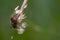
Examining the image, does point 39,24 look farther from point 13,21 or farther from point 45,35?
point 13,21

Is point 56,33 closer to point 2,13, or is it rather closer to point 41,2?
point 41,2

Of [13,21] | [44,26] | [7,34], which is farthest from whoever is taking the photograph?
[44,26]

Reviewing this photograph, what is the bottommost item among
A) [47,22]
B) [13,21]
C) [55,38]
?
[13,21]

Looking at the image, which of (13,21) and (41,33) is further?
(41,33)

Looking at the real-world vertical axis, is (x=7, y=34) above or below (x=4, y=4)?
below

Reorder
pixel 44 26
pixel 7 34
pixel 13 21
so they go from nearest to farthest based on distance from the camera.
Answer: pixel 13 21, pixel 7 34, pixel 44 26

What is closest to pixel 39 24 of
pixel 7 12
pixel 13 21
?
pixel 7 12

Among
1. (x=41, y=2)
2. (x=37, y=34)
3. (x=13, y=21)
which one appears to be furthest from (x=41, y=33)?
(x=13, y=21)
